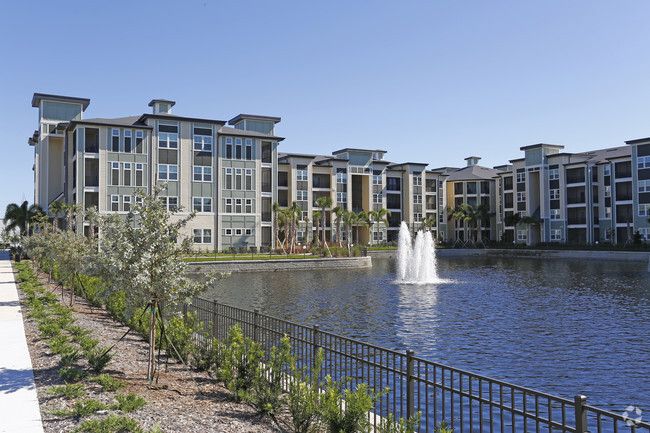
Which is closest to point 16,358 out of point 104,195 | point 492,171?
point 104,195

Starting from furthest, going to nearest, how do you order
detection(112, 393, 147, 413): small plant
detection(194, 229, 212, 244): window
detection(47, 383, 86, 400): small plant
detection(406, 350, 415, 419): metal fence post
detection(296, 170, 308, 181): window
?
1. detection(296, 170, 308, 181): window
2. detection(194, 229, 212, 244): window
3. detection(47, 383, 86, 400): small plant
4. detection(112, 393, 147, 413): small plant
5. detection(406, 350, 415, 419): metal fence post

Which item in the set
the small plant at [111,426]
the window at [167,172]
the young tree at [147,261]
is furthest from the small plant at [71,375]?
the window at [167,172]

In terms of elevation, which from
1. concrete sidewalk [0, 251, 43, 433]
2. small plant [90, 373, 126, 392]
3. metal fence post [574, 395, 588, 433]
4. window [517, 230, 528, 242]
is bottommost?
concrete sidewalk [0, 251, 43, 433]

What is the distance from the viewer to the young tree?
32.2ft

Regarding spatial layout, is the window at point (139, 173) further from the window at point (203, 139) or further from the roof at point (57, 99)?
the roof at point (57, 99)

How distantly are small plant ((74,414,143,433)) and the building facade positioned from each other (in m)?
43.2

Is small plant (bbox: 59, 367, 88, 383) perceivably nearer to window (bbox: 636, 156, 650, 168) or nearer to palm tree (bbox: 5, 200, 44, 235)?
palm tree (bbox: 5, 200, 44, 235)

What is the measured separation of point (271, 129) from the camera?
7925 cm

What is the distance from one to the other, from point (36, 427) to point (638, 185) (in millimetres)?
84115

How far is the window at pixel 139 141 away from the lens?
206 ft

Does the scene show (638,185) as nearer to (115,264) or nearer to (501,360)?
(501,360)

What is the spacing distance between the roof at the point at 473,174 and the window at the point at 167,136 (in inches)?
Result: 2358

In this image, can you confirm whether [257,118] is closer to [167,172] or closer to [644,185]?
[167,172]

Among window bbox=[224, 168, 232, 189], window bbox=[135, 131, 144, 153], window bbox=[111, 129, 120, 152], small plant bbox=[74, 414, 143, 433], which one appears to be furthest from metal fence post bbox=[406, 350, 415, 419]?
window bbox=[224, 168, 232, 189]
